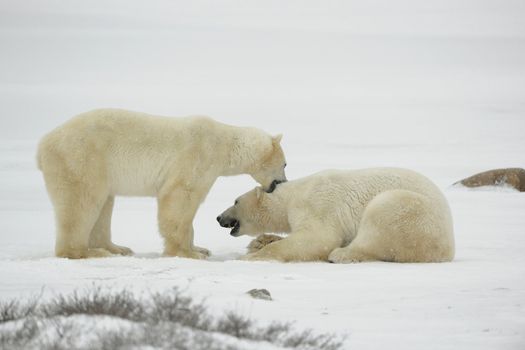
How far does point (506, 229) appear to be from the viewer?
9.23m

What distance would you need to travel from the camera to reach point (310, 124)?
3130 centimetres

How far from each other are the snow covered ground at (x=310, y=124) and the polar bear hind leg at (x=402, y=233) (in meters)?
0.27

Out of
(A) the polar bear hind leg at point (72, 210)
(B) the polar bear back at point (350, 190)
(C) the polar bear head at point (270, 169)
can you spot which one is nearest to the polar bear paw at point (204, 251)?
(C) the polar bear head at point (270, 169)

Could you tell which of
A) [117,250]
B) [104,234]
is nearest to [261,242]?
[117,250]

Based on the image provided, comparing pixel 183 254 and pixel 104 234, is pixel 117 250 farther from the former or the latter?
pixel 183 254

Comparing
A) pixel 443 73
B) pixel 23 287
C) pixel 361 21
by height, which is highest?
pixel 361 21

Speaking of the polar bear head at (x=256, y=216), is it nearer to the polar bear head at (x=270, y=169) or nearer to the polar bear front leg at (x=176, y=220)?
the polar bear head at (x=270, y=169)

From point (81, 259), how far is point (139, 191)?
3.15 ft

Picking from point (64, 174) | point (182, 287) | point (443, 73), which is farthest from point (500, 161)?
point (443, 73)

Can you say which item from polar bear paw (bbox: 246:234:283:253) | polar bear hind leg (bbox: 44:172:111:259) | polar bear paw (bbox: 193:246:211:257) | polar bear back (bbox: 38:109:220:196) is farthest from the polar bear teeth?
polar bear hind leg (bbox: 44:172:111:259)

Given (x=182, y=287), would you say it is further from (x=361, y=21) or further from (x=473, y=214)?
(x=361, y=21)

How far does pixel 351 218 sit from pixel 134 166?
6.59 feet

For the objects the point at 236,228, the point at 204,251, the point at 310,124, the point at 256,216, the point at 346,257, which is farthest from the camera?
the point at 310,124

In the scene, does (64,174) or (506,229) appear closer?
(64,174)
